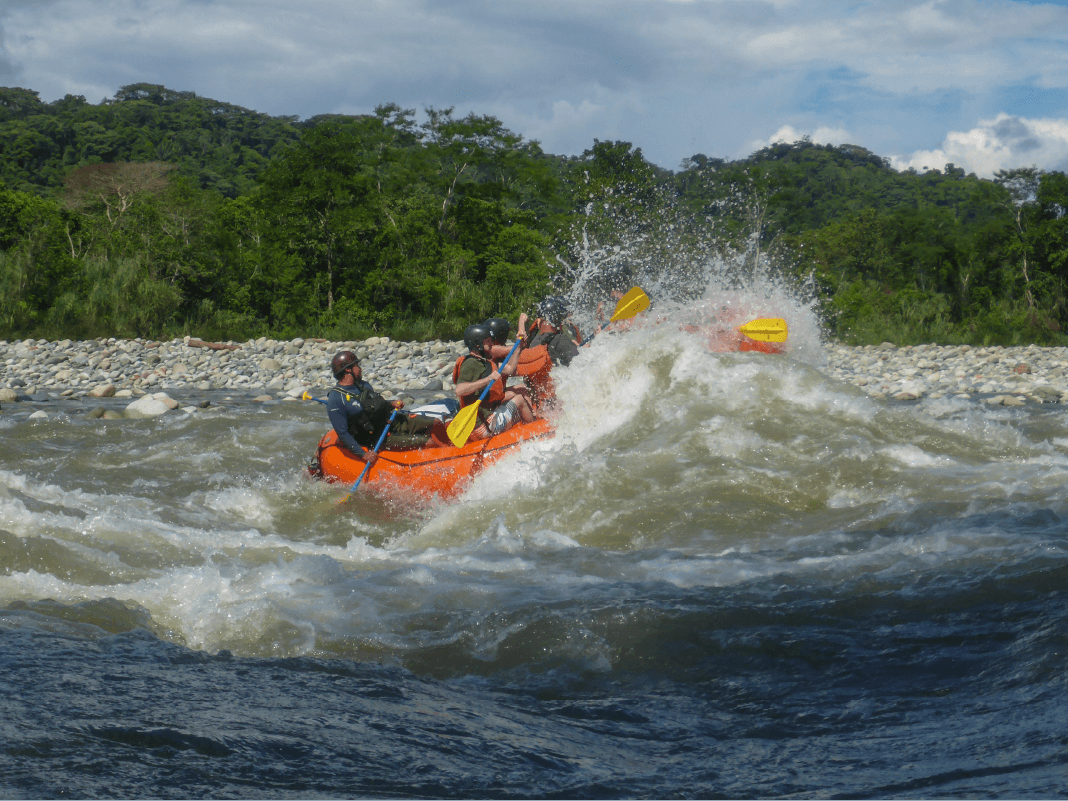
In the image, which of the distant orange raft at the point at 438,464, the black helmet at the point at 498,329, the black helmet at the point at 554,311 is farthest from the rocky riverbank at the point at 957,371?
the distant orange raft at the point at 438,464

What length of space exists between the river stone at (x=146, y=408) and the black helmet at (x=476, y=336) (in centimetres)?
548

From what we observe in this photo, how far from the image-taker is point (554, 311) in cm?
799

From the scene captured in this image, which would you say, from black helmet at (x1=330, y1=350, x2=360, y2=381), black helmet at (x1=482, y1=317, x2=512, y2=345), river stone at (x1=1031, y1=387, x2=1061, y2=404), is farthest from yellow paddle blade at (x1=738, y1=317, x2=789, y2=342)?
black helmet at (x1=330, y1=350, x2=360, y2=381)

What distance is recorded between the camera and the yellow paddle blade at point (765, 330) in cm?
955

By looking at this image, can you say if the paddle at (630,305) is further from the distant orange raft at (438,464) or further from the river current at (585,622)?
the distant orange raft at (438,464)

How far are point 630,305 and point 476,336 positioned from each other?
7.70 feet

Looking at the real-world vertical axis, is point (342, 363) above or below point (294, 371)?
above

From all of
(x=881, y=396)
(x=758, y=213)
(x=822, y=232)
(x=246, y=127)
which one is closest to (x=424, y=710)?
(x=881, y=396)

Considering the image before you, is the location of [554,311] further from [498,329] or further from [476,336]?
[476,336]

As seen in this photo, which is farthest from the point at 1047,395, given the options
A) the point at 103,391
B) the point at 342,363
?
the point at 103,391

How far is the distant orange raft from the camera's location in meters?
6.36

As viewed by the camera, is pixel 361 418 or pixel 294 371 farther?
pixel 294 371

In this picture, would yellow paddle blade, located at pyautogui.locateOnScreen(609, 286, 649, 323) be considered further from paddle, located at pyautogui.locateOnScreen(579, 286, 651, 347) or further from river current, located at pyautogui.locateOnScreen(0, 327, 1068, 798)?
river current, located at pyautogui.locateOnScreen(0, 327, 1068, 798)

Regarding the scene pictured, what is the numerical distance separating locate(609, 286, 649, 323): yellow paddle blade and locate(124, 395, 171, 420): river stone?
5.78 metres
